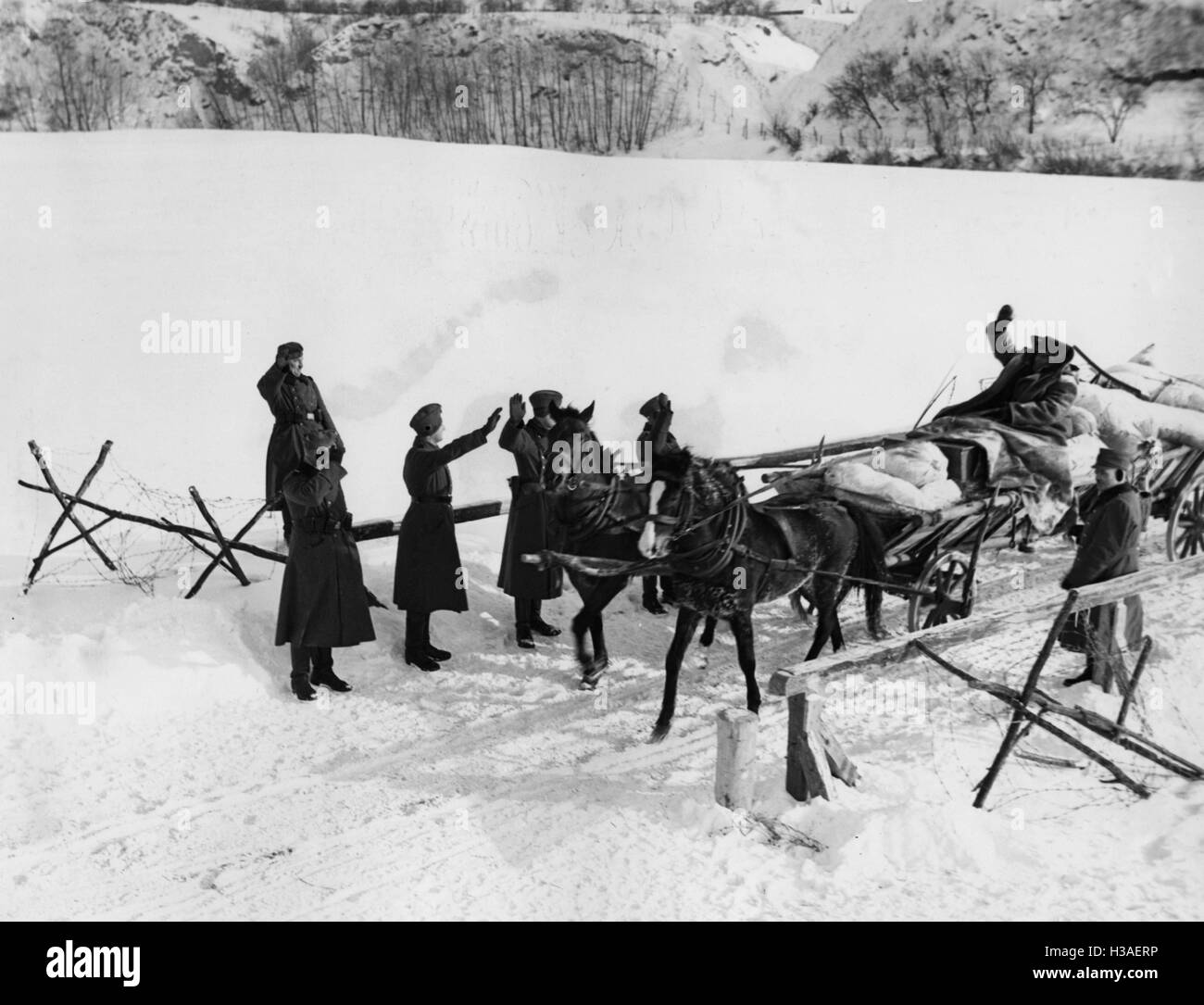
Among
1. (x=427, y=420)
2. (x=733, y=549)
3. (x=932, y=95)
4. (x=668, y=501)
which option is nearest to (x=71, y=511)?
(x=427, y=420)

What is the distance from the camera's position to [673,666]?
6340 millimetres

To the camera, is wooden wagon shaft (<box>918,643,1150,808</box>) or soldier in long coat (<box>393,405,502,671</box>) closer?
wooden wagon shaft (<box>918,643,1150,808</box>)

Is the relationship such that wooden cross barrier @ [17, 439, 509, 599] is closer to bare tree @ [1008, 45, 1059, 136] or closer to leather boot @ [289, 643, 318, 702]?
leather boot @ [289, 643, 318, 702]

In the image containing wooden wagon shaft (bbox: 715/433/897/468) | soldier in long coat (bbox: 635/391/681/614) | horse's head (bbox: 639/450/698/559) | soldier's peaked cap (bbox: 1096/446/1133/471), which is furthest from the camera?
wooden wagon shaft (bbox: 715/433/897/468)

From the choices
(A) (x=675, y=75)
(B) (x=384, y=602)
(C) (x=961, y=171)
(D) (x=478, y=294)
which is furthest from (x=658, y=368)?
(C) (x=961, y=171)

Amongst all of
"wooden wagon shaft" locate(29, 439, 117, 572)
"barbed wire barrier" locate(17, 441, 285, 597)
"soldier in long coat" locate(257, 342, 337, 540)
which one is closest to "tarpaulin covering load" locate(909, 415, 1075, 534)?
"soldier in long coat" locate(257, 342, 337, 540)

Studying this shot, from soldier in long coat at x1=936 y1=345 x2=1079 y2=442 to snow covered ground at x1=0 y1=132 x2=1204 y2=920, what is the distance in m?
1.43

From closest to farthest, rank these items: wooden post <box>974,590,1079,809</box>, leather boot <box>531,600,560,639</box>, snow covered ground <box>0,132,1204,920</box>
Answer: snow covered ground <box>0,132,1204,920</box> → wooden post <box>974,590,1079,809</box> → leather boot <box>531,600,560,639</box>

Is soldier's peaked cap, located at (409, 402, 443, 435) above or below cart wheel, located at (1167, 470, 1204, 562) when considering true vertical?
above

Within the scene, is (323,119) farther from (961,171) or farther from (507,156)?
(961,171)

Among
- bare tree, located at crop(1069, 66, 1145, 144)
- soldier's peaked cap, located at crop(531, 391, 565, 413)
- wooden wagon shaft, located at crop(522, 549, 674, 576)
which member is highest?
bare tree, located at crop(1069, 66, 1145, 144)

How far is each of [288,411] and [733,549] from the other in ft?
9.95

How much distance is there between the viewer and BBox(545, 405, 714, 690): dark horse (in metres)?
6.13

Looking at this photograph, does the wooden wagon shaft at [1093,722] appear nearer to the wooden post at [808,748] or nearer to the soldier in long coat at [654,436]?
the wooden post at [808,748]
